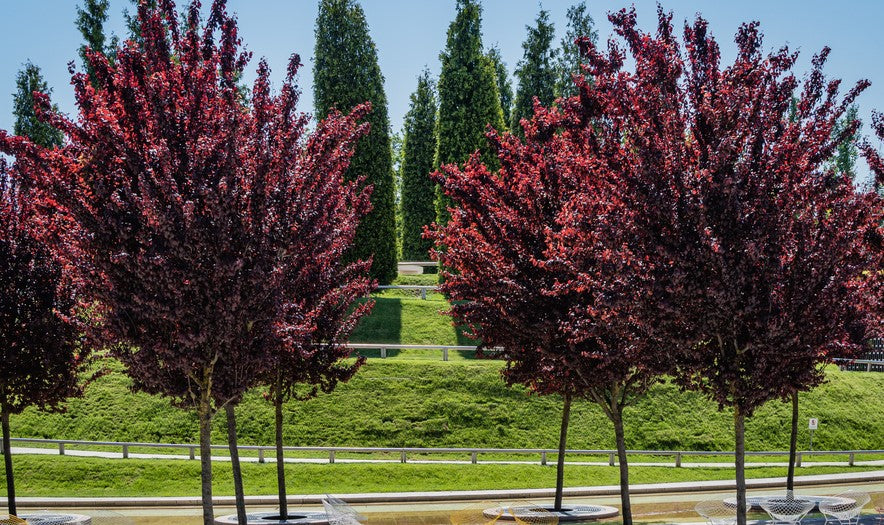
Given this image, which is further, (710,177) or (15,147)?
(15,147)

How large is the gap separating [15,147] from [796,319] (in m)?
11.5

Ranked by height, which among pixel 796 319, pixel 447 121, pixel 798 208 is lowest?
pixel 796 319

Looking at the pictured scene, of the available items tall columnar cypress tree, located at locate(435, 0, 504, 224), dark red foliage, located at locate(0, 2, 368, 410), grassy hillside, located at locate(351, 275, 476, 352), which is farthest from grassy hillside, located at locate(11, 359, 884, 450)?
tall columnar cypress tree, located at locate(435, 0, 504, 224)

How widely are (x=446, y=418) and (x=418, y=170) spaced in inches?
1696

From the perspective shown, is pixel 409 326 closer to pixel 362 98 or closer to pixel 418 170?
pixel 362 98

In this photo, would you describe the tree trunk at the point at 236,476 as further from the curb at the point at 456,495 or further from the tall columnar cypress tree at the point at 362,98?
the tall columnar cypress tree at the point at 362,98

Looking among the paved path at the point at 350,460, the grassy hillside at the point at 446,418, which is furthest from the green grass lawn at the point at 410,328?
the paved path at the point at 350,460

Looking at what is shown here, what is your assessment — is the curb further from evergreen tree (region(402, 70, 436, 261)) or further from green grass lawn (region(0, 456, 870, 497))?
evergreen tree (region(402, 70, 436, 261))

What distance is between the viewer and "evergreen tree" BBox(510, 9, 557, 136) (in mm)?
56531

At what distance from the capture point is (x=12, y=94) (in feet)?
179

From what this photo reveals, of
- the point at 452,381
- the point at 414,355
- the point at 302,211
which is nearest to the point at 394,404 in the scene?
the point at 452,381

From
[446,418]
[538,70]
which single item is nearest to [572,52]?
[538,70]

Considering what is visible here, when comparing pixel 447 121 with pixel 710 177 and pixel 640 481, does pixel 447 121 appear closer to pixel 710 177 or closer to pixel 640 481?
pixel 640 481

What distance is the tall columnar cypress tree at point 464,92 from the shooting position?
1818 inches
